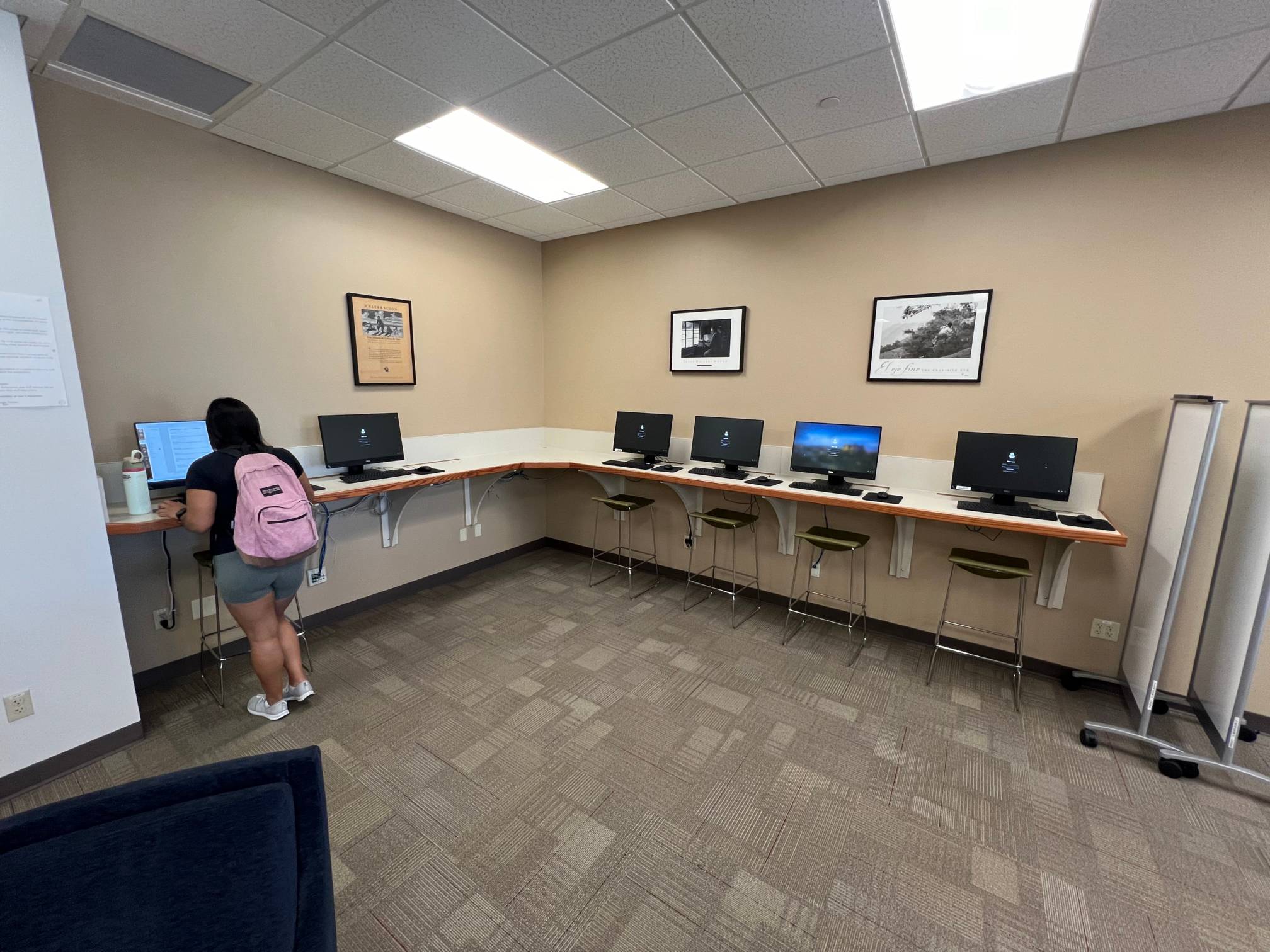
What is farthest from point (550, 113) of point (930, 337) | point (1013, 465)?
point (1013, 465)

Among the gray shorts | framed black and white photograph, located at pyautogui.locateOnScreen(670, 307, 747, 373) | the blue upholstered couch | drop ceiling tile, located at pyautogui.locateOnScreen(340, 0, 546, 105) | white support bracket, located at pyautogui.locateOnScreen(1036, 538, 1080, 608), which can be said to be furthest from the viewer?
framed black and white photograph, located at pyautogui.locateOnScreen(670, 307, 747, 373)

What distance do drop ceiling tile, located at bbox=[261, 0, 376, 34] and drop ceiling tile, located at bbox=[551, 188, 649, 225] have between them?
1664 mm

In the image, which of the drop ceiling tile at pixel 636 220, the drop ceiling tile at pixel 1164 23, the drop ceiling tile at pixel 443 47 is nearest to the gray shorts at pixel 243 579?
the drop ceiling tile at pixel 443 47

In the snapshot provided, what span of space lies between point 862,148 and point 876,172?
0.38 meters

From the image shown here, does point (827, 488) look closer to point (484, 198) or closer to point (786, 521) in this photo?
point (786, 521)

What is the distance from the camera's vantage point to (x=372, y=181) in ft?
10.3

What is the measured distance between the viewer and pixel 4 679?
1.87 metres

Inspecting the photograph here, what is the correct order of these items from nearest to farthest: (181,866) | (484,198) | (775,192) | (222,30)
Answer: (181,866), (222,30), (775,192), (484,198)

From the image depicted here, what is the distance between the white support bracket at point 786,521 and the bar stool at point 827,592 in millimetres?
50

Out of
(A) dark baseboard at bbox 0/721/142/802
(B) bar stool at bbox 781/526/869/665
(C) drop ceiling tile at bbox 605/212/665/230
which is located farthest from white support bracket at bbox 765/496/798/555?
(A) dark baseboard at bbox 0/721/142/802

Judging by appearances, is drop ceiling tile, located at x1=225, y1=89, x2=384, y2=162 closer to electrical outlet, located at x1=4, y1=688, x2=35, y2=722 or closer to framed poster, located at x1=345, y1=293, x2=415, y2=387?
framed poster, located at x1=345, y1=293, x2=415, y2=387

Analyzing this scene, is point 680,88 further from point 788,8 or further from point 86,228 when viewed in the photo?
point 86,228

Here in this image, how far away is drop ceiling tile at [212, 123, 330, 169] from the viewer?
254 centimetres

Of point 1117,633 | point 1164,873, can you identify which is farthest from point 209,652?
point 1117,633
